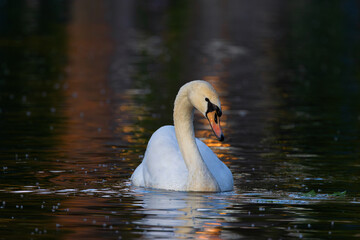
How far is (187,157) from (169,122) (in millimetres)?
7901

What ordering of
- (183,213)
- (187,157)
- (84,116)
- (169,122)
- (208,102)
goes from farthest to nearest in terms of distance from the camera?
1. (84,116)
2. (169,122)
3. (187,157)
4. (208,102)
5. (183,213)

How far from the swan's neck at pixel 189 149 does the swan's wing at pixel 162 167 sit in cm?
20

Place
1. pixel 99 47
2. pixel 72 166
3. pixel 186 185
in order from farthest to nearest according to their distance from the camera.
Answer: pixel 99 47 < pixel 72 166 < pixel 186 185

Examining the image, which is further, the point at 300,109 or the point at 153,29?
the point at 153,29

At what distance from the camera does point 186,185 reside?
13.1m

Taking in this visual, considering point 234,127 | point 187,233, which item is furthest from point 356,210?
point 234,127

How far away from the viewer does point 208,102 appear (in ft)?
Answer: 42.2

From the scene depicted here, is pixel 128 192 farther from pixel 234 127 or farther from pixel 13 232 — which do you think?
pixel 234 127

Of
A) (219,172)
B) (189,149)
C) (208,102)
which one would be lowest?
(219,172)

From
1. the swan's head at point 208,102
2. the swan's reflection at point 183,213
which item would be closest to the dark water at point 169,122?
the swan's reflection at point 183,213

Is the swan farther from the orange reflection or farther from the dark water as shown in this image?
the orange reflection

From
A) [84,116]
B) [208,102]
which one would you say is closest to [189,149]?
[208,102]

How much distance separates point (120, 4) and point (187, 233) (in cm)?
7405

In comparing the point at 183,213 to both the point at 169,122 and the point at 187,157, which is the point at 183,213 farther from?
the point at 169,122
